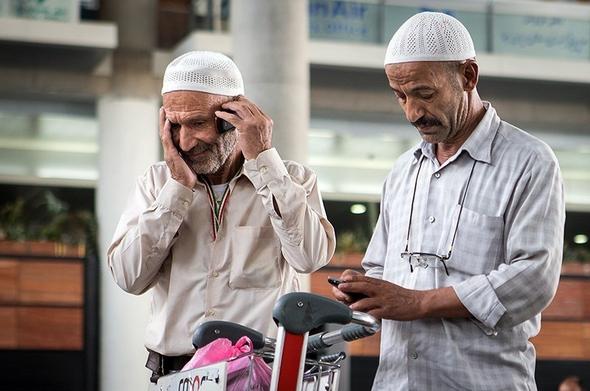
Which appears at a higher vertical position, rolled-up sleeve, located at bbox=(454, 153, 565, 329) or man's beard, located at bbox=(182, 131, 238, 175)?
man's beard, located at bbox=(182, 131, 238, 175)

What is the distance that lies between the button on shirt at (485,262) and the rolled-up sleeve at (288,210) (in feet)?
1.03

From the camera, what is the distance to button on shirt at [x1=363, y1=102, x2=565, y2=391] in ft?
10.4

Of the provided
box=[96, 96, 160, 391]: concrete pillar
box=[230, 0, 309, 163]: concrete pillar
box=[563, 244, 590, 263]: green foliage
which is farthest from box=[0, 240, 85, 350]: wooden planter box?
box=[563, 244, 590, 263]: green foliage

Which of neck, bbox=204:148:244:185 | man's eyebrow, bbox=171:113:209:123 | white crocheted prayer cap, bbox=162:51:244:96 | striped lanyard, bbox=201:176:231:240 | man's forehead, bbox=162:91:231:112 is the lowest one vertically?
striped lanyard, bbox=201:176:231:240

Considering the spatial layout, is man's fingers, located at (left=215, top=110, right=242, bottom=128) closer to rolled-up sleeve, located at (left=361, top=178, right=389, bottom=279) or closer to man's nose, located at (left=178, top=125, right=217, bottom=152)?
man's nose, located at (left=178, top=125, right=217, bottom=152)

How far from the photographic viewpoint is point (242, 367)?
311cm

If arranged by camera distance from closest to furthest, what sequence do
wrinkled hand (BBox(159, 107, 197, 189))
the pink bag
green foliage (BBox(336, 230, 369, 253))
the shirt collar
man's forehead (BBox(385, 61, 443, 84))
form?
the pink bag
man's forehead (BBox(385, 61, 443, 84))
the shirt collar
wrinkled hand (BBox(159, 107, 197, 189))
green foliage (BBox(336, 230, 369, 253))

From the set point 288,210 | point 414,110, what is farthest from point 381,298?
point 288,210

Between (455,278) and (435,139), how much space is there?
342mm

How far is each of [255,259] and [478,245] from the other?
781 millimetres

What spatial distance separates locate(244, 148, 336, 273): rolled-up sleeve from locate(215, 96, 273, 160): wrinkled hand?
3 cm

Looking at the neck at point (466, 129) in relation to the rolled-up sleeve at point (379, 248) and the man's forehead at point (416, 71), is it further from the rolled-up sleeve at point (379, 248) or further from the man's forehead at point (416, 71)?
the rolled-up sleeve at point (379, 248)

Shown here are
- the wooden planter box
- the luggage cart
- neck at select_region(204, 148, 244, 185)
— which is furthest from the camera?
the wooden planter box

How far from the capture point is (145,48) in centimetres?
1844
